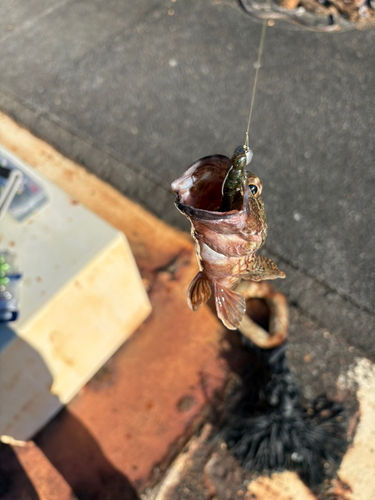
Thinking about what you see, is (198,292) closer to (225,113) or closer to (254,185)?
(254,185)

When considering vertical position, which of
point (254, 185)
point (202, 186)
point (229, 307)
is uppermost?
point (202, 186)

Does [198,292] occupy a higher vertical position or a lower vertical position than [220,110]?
higher

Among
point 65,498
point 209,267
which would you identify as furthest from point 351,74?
point 65,498

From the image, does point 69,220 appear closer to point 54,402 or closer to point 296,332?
point 54,402

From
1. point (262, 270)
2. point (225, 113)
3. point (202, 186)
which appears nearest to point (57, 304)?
point (262, 270)

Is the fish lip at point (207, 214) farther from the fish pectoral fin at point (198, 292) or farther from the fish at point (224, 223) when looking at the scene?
the fish pectoral fin at point (198, 292)

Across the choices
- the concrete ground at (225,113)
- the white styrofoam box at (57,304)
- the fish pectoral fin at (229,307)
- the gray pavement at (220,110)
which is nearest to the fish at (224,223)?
the fish pectoral fin at (229,307)

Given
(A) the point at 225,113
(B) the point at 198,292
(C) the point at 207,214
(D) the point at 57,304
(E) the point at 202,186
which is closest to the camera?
(C) the point at 207,214
